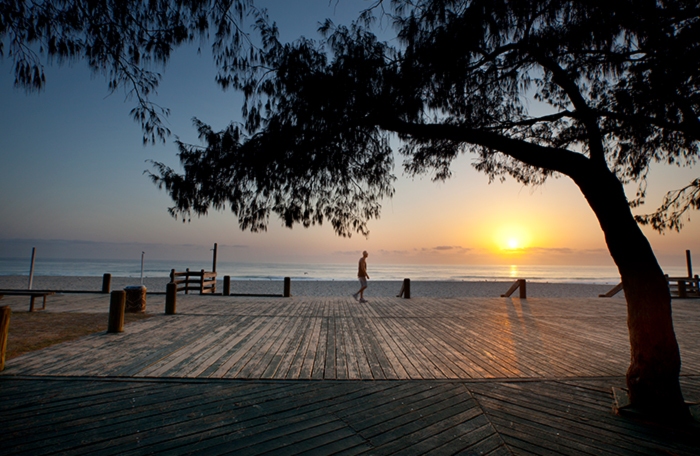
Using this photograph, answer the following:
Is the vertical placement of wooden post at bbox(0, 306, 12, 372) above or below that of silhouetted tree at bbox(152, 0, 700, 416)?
below

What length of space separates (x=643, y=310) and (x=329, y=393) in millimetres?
3278

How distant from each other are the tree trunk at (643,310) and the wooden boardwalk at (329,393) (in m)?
0.29

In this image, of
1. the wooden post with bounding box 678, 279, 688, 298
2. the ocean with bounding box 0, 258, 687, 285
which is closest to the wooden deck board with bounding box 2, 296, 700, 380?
the wooden post with bounding box 678, 279, 688, 298

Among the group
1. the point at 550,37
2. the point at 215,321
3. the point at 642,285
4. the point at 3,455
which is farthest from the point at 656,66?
the point at 215,321

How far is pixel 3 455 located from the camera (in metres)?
2.45

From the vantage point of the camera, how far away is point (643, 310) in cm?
334

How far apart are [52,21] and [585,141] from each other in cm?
636

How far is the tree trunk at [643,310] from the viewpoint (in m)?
3.22

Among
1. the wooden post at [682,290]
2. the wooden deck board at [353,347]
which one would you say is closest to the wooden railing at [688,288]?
the wooden post at [682,290]

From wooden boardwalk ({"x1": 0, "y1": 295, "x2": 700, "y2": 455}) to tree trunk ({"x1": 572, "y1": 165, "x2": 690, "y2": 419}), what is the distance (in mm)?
293

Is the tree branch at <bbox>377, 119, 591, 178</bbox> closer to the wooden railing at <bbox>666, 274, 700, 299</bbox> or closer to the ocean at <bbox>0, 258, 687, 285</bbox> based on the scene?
the wooden railing at <bbox>666, 274, 700, 299</bbox>

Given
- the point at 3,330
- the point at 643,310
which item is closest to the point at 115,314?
the point at 3,330

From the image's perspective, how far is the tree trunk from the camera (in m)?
3.22

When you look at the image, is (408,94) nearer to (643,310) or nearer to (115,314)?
(643,310)
